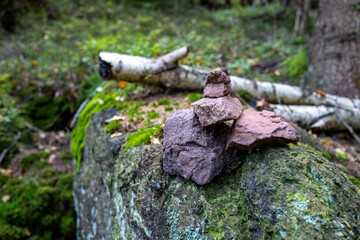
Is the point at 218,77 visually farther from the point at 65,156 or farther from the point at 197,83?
the point at 65,156

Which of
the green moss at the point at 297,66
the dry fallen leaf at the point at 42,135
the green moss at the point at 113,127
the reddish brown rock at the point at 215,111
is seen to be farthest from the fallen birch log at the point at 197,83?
the dry fallen leaf at the point at 42,135

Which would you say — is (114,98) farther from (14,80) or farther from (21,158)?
(14,80)

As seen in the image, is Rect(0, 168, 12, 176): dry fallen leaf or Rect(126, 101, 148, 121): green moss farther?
Rect(0, 168, 12, 176): dry fallen leaf

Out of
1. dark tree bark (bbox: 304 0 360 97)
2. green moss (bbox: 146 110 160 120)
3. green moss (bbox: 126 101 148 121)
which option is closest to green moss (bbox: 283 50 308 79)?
dark tree bark (bbox: 304 0 360 97)

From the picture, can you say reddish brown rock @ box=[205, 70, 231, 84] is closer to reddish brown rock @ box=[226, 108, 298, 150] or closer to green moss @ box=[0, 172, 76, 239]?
reddish brown rock @ box=[226, 108, 298, 150]

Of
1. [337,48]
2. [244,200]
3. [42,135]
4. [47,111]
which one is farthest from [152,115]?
[337,48]

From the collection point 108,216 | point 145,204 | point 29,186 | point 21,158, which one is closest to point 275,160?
point 145,204
